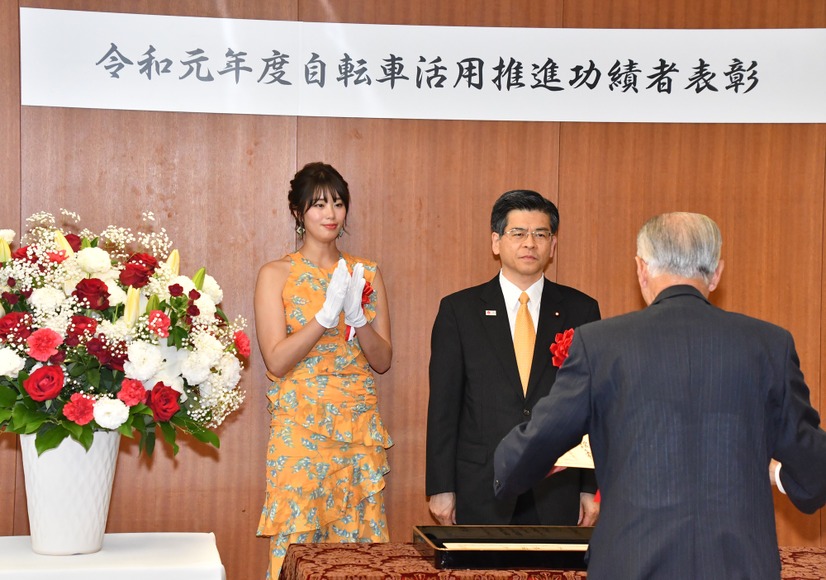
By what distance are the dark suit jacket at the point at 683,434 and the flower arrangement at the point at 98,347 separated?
0.77 metres

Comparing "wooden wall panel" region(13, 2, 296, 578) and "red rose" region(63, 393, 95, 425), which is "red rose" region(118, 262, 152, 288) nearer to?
"red rose" region(63, 393, 95, 425)

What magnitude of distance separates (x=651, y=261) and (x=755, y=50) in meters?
2.51

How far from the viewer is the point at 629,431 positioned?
1667 mm

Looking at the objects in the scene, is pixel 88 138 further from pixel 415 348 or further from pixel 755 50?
pixel 755 50

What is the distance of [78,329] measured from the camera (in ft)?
6.39

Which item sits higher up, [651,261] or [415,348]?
[651,261]

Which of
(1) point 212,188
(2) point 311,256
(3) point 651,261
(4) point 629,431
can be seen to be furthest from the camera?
(1) point 212,188

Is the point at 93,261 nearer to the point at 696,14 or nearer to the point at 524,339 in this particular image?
the point at 524,339

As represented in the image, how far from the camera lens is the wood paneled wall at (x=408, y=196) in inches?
149

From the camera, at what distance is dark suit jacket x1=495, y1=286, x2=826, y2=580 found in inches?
64.0

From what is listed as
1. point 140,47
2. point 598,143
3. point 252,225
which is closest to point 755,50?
point 598,143

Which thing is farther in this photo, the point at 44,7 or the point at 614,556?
the point at 44,7

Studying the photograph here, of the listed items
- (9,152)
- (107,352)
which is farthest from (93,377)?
(9,152)

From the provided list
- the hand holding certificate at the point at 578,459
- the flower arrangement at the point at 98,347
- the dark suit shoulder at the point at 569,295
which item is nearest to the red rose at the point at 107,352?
the flower arrangement at the point at 98,347
